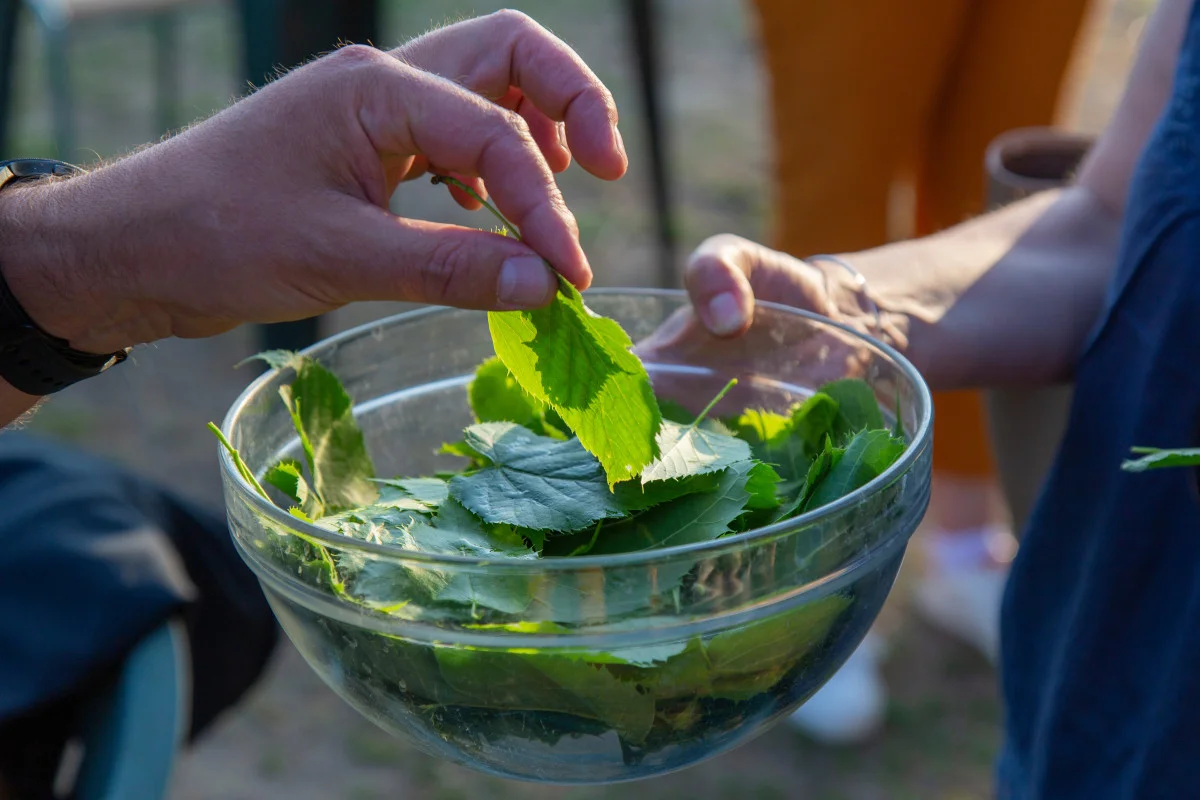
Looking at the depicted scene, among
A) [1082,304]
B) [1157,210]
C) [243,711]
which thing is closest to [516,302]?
[1157,210]

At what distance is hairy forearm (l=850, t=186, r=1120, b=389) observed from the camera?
36.7 inches

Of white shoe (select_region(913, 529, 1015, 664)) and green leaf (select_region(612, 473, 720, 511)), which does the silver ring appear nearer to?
green leaf (select_region(612, 473, 720, 511))

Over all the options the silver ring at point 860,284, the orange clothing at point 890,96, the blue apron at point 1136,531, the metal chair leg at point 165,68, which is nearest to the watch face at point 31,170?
the silver ring at point 860,284

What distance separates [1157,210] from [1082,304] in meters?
0.17

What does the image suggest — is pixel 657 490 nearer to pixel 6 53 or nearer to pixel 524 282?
pixel 524 282

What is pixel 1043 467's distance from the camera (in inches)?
41.0

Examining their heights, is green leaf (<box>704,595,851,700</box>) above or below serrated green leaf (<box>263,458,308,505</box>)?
below

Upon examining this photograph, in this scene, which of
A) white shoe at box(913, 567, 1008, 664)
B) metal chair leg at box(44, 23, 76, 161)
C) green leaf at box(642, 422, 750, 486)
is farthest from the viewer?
metal chair leg at box(44, 23, 76, 161)

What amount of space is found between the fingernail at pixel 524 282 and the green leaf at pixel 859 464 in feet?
0.57

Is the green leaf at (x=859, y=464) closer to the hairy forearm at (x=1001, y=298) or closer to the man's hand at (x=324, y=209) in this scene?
the man's hand at (x=324, y=209)

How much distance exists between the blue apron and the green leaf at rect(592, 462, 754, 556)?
1.13ft

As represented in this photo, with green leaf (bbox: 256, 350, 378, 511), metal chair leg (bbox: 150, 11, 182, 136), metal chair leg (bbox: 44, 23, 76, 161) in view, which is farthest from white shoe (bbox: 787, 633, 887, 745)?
metal chair leg (bbox: 150, 11, 182, 136)

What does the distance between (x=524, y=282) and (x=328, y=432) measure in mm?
191

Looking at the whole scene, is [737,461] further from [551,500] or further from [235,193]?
[235,193]
